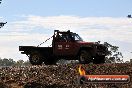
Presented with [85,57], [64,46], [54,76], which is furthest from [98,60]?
[54,76]

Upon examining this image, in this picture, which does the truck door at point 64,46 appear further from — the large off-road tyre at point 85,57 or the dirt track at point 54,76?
A: the dirt track at point 54,76

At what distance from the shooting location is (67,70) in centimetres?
2125

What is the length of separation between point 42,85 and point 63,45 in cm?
917

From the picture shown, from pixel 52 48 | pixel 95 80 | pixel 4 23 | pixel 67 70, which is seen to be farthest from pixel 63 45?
pixel 95 80

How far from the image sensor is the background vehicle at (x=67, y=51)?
87.6ft

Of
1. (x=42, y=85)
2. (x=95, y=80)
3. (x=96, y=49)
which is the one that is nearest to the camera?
(x=95, y=80)

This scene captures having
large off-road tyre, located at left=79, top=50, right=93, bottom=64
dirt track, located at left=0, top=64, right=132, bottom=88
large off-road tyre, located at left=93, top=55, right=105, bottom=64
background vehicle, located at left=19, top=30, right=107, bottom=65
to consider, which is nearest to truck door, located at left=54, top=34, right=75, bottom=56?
background vehicle, located at left=19, top=30, right=107, bottom=65

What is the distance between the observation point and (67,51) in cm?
2767

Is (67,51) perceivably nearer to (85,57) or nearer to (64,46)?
(64,46)

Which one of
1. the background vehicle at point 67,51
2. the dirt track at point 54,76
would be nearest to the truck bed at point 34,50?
the background vehicle at point 67,51

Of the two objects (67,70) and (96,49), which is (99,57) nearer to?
(96,49)

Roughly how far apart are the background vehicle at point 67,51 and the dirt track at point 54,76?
4.02 metres

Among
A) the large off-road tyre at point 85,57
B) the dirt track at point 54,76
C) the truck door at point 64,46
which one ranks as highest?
the truck door at point 64,46

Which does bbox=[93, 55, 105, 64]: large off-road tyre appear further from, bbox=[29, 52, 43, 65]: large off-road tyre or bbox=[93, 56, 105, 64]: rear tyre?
bbox=[29, 52, 43, 65]: large off-road tyre
